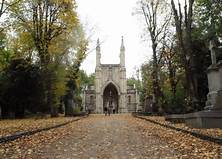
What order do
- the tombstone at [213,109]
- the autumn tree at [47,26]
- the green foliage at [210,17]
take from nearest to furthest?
the tombstone at [213,109], the green foliage at [210,17], the autumn tree at [47,26]

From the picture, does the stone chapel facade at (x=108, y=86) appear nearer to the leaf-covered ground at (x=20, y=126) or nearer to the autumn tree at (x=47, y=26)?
the autumn tree at (x=47, y=26)

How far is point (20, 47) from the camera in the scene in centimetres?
3825

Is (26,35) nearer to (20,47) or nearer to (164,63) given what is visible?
(20,47)

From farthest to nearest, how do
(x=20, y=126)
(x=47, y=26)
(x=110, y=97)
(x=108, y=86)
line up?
(x=110, y=97), (x=108, y=86), (x=47, y=26), (x=20, y=126)

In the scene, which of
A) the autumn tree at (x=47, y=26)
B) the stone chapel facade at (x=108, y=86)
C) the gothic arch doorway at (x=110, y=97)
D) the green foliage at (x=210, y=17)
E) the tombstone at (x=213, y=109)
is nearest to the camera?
the tombstone at (x=213, y=109)

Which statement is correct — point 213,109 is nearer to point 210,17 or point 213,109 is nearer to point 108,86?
point 210,17

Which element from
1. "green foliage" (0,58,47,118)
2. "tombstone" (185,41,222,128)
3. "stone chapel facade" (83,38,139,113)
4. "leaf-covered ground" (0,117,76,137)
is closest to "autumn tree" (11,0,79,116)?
"green foliage" (0,58,47,118)

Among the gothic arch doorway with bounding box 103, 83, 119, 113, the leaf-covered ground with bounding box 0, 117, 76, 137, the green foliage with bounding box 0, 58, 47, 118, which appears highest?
the gothic arch doorway with bounding box 103, 83, 119, 113

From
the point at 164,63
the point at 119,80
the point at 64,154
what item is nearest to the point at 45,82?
the point at 164,63

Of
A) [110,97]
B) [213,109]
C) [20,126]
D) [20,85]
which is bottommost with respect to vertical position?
[20,126]

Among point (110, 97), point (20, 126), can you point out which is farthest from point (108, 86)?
point (20, 126)

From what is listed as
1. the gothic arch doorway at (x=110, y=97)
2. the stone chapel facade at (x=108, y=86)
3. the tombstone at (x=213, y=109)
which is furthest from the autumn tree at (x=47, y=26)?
the gothic arch doorway at (x=110, y=97)

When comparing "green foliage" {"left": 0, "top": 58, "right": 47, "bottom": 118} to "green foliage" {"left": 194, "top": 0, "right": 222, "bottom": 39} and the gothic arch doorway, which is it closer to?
"green foliage" {"left": 194, "top": 0, "right": 222, "bottom": 39}

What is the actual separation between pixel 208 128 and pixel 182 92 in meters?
33.9
